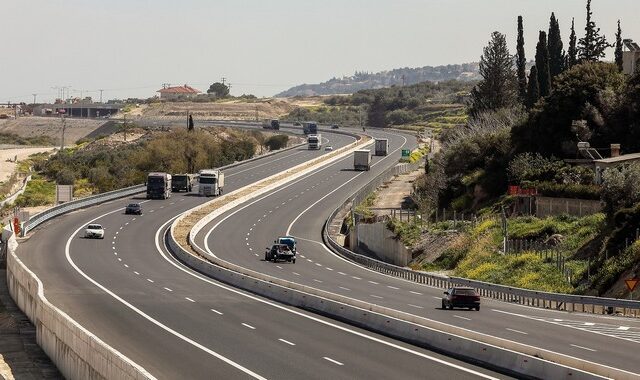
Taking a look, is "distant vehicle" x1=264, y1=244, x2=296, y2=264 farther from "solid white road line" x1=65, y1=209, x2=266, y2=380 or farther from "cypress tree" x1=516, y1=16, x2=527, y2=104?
"cypress tree" x1=516, y1=16, x2=527, y2=104

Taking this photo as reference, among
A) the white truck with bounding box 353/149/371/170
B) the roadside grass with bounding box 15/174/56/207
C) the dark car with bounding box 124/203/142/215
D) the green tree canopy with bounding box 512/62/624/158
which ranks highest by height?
the green tree canopy with bounding box 512/62/624/158

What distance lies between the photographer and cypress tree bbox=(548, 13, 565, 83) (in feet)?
390

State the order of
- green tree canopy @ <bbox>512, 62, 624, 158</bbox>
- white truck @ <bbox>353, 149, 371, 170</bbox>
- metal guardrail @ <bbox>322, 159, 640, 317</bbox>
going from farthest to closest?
white truck @ <bbox>353, 149, 371, 170</bbox>
green tree canopy @ <bbox>512, 62, 624, 158</bbox>
metal guardrail @ <bbox>322, 159, 640, 317</bbox>

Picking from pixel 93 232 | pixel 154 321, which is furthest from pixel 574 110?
pixel 154 321

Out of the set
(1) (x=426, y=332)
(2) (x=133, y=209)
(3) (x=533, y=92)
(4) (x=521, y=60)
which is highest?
(4) (x=521, y=60)

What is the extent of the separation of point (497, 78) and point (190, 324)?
103619mm

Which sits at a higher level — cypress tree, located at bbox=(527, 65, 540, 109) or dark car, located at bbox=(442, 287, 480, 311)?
cypress tree, located at bbox=(527, 65, 540, 109)

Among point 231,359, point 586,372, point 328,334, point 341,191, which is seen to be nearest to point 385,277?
point 328,334

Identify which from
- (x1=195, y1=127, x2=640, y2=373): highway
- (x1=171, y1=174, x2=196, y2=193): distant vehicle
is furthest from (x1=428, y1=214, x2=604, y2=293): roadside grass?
(x1=171, y1=174, x2=196, y2=193): distant vehicle

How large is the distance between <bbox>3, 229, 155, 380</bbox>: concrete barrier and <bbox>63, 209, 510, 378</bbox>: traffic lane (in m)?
2.33

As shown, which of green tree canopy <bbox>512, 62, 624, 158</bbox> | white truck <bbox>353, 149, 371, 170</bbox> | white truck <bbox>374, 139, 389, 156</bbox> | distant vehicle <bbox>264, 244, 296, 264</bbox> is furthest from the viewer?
white truck <bbox>374, 139, 389, 156</bbox>

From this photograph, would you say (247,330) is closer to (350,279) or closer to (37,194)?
(350,279)

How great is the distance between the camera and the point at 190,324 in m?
47.5

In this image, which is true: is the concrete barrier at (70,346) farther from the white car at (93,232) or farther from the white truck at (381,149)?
the white truck at (381,149)
